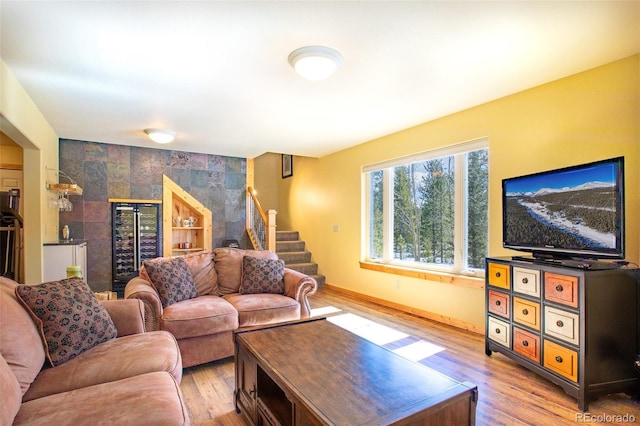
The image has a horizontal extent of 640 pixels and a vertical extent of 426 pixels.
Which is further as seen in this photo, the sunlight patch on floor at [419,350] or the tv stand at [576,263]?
the sunlight patch on floor at [419,350]

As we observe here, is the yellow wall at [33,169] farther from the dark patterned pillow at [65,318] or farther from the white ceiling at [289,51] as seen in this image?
the dark patterned pillow at [65,318]

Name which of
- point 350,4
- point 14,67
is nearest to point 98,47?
point 14,67

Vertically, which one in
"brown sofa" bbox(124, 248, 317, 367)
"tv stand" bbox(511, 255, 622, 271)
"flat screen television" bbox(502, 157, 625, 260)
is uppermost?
"flat screen television" bbox(502, 157, 625, 260)

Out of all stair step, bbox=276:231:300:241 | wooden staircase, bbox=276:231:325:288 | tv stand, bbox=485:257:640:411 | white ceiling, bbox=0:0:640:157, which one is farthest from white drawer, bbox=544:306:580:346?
stair step, bbox=276:231:300:241

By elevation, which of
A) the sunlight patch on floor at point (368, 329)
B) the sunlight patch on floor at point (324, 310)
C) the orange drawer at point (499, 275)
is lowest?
the sunlight patch on floor at point (324, 310)

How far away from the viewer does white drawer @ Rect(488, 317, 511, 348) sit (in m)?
2.79

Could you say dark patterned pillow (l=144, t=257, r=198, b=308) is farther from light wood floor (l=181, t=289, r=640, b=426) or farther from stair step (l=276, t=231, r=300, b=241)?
stair step (l=276, t=231, r=300, b=241)

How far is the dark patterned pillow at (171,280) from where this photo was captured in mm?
2936

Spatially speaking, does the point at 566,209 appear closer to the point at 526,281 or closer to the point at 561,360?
the point at 526,281

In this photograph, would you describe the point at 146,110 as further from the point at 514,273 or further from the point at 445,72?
the point at 514,273

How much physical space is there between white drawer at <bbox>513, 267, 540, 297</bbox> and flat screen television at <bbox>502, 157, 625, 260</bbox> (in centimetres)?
25

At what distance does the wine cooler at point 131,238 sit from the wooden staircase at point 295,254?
2.23 metres

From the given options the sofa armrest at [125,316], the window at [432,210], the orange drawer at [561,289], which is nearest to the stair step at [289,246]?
the window at [432,210]

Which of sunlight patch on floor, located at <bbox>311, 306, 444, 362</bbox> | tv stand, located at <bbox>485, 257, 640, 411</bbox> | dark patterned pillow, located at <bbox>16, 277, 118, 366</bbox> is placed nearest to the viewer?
dark patterned pillow, located at <bbox>16, 277, 118, 366</bbox>
